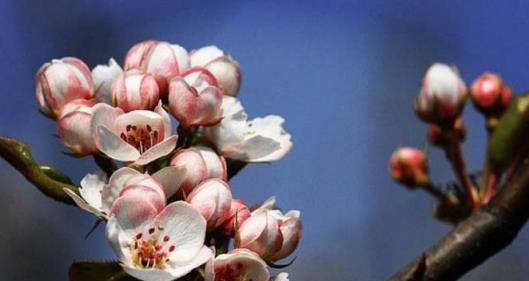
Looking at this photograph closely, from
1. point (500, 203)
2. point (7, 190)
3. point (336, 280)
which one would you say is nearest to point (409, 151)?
point (500, 203)

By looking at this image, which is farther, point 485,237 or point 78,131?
point 485,237

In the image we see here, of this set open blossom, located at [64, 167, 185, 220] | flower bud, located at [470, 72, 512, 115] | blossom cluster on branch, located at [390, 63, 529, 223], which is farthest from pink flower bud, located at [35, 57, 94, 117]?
flower bud, located at [470, 72, 512, 115]

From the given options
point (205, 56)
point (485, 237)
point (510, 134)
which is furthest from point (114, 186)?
point (510, 134)

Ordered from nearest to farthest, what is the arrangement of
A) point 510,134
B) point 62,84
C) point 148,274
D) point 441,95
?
point 148,274, point 62,84, point 510,134, point 441,95

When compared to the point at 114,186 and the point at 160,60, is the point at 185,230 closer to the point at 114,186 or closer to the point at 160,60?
the point at 114,186

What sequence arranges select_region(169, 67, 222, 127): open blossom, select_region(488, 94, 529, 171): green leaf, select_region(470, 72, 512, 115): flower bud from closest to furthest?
1. select_region(169, 67, 222, 127): open blossom
2. select_region(488, 94, 529, 171): green leaf
3. select_region(470, 72, 512, 115): flower bud

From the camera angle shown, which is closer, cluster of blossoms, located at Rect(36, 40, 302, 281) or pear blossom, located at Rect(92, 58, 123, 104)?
cluster of blossoms, located at Rect(36, 40, 302, 281)

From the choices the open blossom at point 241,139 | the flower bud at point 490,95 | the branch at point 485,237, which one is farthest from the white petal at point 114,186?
the flower bud at point 490,95

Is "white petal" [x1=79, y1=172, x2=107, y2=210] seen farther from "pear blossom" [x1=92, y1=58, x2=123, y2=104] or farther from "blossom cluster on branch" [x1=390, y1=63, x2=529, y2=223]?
"blossom cluster on branch" [x1=390, y1=63, x2=529, y2=223]
